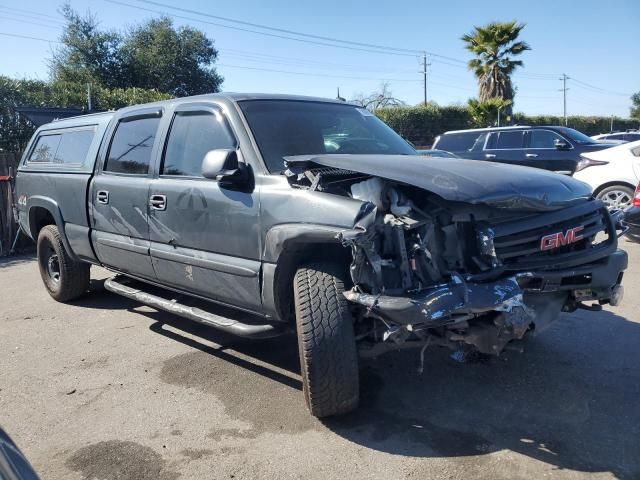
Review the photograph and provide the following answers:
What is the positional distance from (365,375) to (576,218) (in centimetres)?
176

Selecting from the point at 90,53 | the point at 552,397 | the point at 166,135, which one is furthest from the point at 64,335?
the point at 90,53

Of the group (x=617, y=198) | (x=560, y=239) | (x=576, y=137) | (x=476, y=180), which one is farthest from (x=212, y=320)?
(x=576, y=137)

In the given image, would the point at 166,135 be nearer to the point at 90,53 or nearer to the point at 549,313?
the point at 549,313

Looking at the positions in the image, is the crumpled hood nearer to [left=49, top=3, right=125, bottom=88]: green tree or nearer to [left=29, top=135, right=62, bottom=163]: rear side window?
[left=29, top=135, right=62, bottom=163]: rear side window

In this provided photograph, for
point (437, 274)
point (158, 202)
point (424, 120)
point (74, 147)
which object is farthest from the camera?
point (424, 120)

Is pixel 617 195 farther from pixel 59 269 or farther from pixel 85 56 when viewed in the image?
pixel 85 56

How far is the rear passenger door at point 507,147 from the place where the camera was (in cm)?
1149

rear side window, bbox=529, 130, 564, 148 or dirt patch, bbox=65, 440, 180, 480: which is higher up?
rear side window, bbox=529, 130, 564, 148

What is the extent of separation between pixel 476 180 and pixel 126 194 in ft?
9.55

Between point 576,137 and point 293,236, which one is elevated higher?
point 576,137

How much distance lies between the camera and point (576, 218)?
10.9 feet

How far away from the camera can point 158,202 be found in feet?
13.8

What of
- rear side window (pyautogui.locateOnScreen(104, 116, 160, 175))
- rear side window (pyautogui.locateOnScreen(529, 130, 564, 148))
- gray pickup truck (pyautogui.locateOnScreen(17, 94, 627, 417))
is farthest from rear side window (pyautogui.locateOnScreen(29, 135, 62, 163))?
rear side window (pyautogui.locateOnScreen(529, 130, 564, 148))

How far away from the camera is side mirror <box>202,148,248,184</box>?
3.39 m
